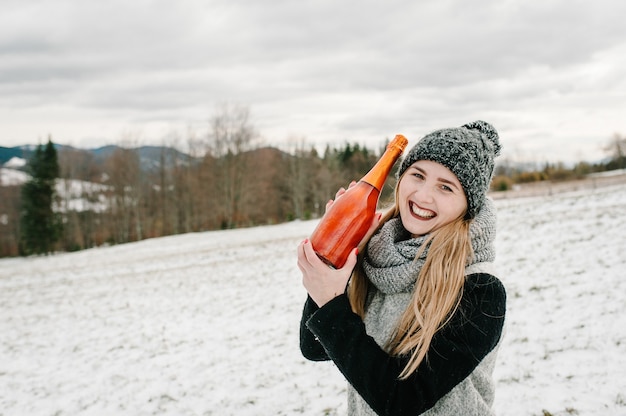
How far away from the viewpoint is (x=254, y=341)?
8.55 meters

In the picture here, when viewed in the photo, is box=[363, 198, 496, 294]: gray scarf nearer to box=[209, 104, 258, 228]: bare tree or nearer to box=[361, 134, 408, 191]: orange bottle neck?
box=[361, 134, 408, 191]: orange bottle neck

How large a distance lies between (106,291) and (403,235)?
15.4 metres

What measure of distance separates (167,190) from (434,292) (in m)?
57.9

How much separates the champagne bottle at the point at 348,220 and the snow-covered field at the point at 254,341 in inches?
174

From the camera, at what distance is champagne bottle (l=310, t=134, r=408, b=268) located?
5.13 feet

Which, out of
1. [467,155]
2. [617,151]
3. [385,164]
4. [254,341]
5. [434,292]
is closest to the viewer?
[434,292]

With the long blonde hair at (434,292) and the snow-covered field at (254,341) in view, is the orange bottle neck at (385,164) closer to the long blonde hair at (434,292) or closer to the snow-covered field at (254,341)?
the long blonde hair at (434,292)

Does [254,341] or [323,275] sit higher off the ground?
[323,275]

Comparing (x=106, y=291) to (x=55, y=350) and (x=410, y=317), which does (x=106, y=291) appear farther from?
(x=410, y=317)

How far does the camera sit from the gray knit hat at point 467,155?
5.37 ft

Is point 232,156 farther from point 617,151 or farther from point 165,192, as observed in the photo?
point 617,151

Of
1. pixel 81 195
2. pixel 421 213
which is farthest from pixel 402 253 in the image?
pixel 81 195

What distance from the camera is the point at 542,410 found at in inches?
189

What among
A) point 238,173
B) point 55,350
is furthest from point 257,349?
point 238,173
